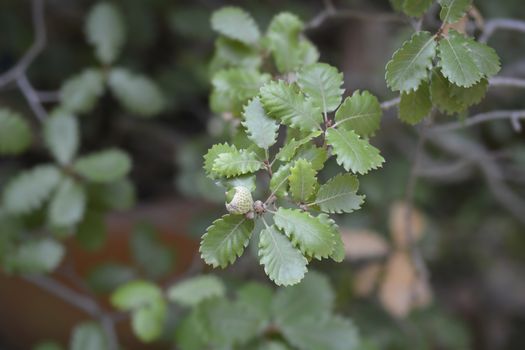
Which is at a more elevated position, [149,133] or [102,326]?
[149,133]

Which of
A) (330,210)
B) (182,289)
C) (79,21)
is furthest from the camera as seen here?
(79,21)

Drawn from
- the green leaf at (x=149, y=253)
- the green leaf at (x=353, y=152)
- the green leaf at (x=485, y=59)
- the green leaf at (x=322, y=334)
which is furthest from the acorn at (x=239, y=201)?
the green leaf at (x=149, y=253)

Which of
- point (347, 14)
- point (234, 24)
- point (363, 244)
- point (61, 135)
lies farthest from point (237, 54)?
point (363, 244)

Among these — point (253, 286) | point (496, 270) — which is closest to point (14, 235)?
point (253, 286)

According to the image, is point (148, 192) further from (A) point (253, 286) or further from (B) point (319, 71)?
(B) point (319, 71)

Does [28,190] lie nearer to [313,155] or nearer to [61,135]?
[61,135]

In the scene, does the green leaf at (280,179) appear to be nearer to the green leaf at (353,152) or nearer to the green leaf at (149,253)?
the green leaf at (353,152)

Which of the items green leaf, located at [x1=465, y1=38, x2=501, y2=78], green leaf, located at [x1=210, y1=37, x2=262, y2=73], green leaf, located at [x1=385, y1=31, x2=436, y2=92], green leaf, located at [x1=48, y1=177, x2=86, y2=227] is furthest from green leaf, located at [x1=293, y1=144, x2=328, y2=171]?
green leaf, located at [x1=48, y1=177, x2=86, y2=227]
